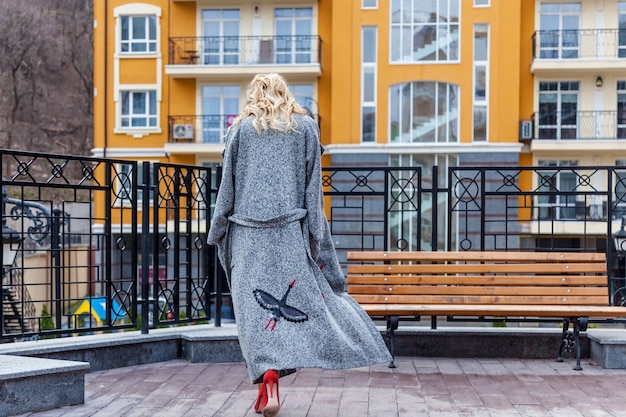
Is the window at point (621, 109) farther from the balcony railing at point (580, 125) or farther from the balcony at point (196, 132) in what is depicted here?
the balcony at point (196, 132)

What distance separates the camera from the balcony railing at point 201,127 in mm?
33031

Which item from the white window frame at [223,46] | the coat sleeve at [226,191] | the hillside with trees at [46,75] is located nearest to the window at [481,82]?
the white window frame at [223,46]

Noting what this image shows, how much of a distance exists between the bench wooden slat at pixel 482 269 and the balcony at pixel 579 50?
79.6ft

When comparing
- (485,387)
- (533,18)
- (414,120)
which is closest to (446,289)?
(485,387)

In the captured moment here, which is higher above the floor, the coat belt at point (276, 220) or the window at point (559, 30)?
the window at point (559, 30)

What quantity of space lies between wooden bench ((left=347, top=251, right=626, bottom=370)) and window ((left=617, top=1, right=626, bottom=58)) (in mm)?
25493

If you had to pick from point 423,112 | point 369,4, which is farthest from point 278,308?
point 369,4

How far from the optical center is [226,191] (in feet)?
19.0

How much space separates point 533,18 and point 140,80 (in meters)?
14.3

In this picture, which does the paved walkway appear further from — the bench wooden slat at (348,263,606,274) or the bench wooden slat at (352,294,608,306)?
the bench wooden slat at (348,263,606,274)

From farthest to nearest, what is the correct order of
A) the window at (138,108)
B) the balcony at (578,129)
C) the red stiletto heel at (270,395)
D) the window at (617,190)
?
the window at (138,108) < the balcony at (578,129) < the window at (617,190) < the red stiletto heel at (270,395)

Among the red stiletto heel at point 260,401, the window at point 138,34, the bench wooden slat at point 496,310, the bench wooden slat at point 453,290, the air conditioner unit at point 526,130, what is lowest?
the red stiletto heel at point 260,401

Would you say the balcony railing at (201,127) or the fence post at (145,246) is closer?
the fence post at (145,246)

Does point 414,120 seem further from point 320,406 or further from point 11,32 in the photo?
point 320,406
